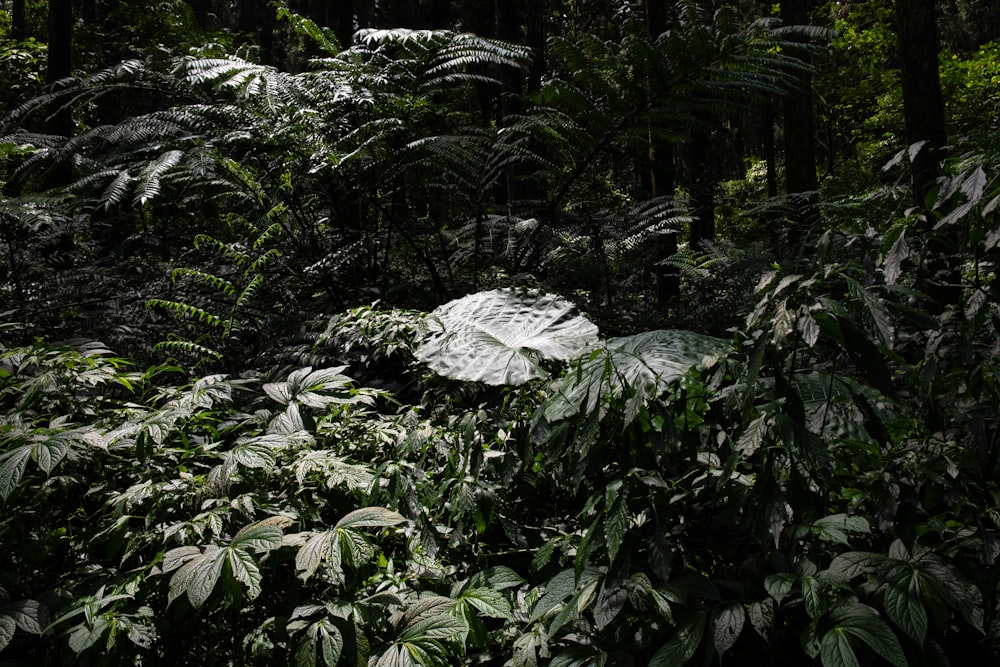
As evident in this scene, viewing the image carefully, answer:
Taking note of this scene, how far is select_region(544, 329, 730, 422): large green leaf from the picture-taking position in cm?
141

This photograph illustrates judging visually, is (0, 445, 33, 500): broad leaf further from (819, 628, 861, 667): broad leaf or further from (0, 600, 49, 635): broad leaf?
(819, 628, 861, 667): broad leaf

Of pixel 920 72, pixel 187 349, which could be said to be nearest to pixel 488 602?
pixel 187 349

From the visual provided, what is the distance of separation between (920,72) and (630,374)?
17.2 feet

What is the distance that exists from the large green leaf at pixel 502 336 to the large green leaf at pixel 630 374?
7.9 inches

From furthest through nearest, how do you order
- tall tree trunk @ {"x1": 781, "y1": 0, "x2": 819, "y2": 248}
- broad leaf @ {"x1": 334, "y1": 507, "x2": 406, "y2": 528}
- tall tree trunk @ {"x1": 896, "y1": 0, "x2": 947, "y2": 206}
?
tall tree trunk @ {"x1": 781, "y1": 0, "x2": 819, "y2": 248} → tall tree trunk @ {"x1": 896, "y1": 0, "x2": 947, "y2": 206} → broad leaf @ {"x1": 334, "y1": 507, "x2": 406, "y2": 528}

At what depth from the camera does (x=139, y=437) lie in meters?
1.68

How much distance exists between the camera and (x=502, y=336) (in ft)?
7.25

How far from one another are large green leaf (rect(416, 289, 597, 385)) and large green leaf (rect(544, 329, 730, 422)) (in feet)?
0.66

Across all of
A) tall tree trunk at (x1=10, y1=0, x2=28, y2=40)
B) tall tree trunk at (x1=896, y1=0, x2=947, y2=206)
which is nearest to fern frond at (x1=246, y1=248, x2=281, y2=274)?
tall tree trunk at (x1=896, y1=0, x2=947, y2=206)

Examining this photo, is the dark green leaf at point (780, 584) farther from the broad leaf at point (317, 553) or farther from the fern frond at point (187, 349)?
the fern frond at point (187, 349)

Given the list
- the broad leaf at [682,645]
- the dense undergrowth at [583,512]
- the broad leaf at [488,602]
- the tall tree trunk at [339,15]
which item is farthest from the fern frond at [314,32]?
the broad leaf at [682,645]

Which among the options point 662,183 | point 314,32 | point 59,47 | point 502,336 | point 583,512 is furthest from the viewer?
point 59,47

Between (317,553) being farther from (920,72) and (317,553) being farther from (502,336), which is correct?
(920,72)

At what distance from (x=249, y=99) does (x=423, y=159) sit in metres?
1.02
